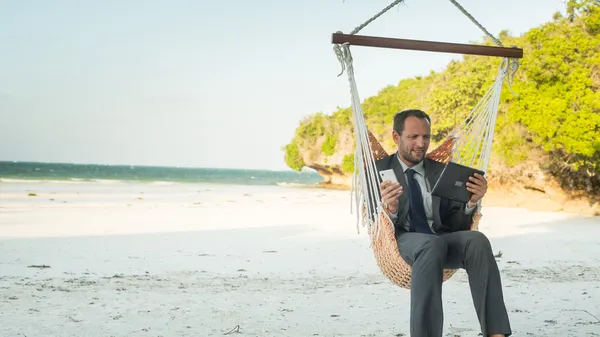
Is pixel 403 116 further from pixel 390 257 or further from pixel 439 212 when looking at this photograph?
pixel 390 257

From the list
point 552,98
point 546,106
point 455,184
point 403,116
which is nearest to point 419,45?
point 403,116

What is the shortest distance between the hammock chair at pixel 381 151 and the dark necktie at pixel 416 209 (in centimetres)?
13

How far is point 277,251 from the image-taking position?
5.06 m

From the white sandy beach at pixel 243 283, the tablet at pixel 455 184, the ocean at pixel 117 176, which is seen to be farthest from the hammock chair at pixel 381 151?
the ocean at pixel 117 176

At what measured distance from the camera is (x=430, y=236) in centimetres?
193

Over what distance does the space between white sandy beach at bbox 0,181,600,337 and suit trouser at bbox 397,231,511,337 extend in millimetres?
698

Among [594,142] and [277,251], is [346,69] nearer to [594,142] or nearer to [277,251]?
[277,251]

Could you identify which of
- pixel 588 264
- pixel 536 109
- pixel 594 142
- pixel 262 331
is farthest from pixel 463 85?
pixel 262 331

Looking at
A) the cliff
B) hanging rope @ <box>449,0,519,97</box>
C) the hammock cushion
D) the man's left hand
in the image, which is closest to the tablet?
the man's left hand

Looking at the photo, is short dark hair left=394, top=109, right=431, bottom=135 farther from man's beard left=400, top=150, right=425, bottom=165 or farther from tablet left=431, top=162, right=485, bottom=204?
tablet left=431, top=162, right=485, bottom=204

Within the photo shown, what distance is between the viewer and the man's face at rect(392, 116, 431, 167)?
83.7 inches

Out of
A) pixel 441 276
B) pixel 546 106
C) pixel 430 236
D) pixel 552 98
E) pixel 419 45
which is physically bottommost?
pixel 441 276

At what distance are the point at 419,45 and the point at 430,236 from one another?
2.61ft

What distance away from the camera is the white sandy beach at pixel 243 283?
8.57ft
